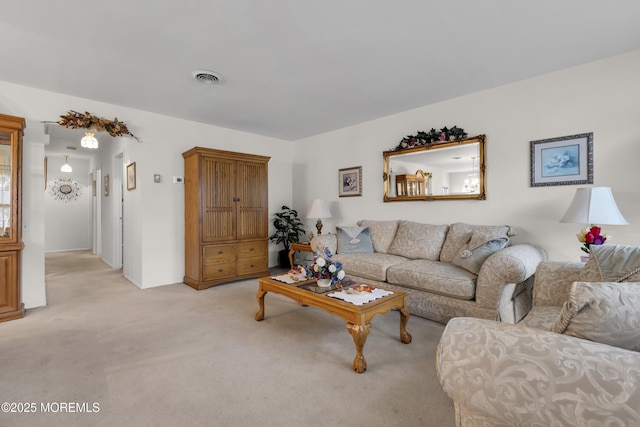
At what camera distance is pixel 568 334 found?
0.87 metres

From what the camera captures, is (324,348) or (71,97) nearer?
(324,348)

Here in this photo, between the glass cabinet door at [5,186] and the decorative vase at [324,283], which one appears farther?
the glass cabinet door at [5,186]

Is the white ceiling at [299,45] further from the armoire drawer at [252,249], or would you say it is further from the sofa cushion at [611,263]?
the armoire drawer at [252,249]

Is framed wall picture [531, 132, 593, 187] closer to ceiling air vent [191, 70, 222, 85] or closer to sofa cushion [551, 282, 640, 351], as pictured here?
sofa cushion [551, 282, 640, 351]

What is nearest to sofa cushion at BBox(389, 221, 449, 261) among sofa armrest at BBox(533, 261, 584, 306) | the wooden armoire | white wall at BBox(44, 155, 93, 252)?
sofa armrest at BBox(533, 261, 584, 306)

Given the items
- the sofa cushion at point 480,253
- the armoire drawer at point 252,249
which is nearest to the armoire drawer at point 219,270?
the armoire drawer at point 252,249

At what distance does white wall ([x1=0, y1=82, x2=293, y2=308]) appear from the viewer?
10.7ft

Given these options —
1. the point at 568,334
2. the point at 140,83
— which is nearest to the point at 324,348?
the point at 568,334

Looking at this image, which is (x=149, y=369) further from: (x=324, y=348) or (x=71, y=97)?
(x=71, y=97)

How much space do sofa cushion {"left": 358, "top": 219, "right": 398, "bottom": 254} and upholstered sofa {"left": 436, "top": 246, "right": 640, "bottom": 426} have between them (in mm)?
2960

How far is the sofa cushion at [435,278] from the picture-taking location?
2.62 metres

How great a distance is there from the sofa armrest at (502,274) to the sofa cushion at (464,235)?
13.9 inches

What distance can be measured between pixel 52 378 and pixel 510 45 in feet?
13.4

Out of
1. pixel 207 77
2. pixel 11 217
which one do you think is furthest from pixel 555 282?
pixel 11 217
